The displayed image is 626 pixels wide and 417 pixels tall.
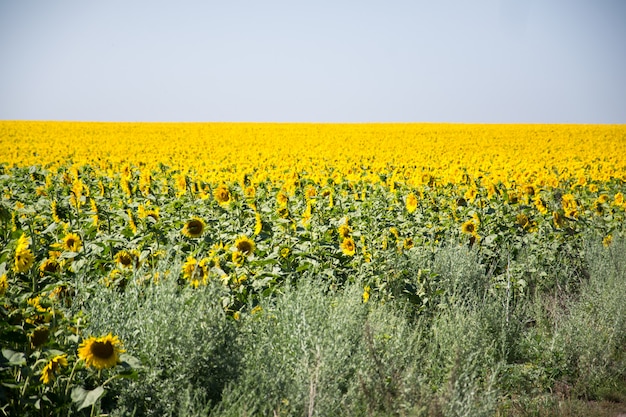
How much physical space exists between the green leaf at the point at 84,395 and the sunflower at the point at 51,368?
0.39ft

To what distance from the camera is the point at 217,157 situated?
18016mm

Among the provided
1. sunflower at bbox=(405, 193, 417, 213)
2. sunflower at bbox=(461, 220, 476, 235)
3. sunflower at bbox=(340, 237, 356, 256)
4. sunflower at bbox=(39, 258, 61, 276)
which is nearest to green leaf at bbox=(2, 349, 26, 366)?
sunflower at bbox=(39, 258, 61, 276)

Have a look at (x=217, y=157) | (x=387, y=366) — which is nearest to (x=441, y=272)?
(x=387, y=366)

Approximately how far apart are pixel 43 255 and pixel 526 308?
4.09 m

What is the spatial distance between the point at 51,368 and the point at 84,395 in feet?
0.61

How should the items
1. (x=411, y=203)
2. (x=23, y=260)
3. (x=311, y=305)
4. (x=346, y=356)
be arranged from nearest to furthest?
(x=23, y=260)
(x=346, y=356)
(x=311, y=305)
(x=411, y=203)

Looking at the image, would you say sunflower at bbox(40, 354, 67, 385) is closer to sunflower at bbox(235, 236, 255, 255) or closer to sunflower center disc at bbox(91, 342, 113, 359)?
sunflower center disc at bbox(91, 342, 113, 359)

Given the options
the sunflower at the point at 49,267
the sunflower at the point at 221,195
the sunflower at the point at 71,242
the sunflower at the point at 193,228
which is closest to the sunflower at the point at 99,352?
the sunflower at the point at 49,267

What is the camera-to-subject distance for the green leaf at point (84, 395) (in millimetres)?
2486

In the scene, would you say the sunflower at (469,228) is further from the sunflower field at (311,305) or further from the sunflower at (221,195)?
the sunflower at (221,195)

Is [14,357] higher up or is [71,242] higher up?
[71,242]

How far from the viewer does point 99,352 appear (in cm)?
249

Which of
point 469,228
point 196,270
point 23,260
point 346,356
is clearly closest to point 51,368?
point 23,260

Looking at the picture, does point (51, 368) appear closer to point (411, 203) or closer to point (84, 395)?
point (84, 395)
